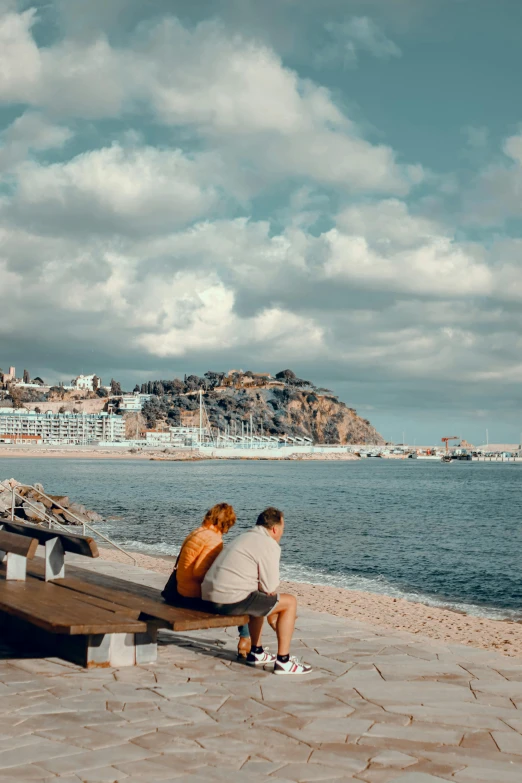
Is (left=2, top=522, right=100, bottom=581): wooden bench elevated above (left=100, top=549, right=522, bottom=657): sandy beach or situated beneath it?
elevated above

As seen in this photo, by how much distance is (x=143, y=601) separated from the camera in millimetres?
6145

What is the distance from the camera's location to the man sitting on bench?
5605mm

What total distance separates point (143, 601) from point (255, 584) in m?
1.08

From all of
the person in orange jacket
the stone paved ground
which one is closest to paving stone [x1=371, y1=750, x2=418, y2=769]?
the stone paved ground

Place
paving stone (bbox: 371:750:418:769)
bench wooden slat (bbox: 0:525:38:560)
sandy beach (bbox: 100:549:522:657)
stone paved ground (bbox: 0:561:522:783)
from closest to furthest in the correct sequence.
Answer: stone paved ground (bbox: 0:561:522:783), paving stone (bbox: 371:750:418:769), bench wooden slat (bbox: 0:525:38:560), sandy beach (bbox: 100:549:522:657)

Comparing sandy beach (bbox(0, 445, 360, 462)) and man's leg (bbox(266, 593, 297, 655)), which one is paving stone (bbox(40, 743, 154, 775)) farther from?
sandy beach (bbox(0, 445, 360, 462))

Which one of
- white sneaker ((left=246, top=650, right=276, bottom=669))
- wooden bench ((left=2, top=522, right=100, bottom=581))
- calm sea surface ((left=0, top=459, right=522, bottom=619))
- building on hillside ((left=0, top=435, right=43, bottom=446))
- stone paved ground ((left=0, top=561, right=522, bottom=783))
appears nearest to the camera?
stone paved ground ((left=0, top=561, right=522, bottom=783))

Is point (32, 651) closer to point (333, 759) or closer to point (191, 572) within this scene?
point (191, 572)

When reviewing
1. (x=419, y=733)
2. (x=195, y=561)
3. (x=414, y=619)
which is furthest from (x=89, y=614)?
(x=414, y=619)

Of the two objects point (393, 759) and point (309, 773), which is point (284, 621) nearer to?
point (393, 759)

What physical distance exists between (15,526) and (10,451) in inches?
6181

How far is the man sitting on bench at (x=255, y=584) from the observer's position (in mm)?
5605

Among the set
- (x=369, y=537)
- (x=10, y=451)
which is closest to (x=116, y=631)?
(x=369, y=537)

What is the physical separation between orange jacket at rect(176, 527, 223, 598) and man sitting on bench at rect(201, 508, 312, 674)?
17cm
